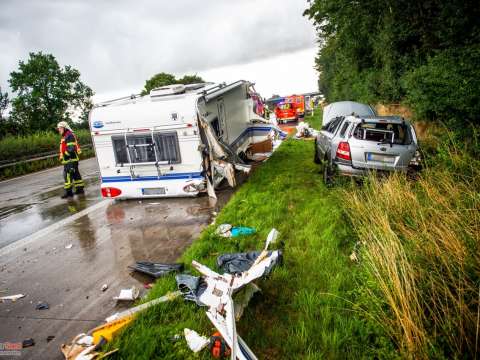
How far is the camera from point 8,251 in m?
6.05

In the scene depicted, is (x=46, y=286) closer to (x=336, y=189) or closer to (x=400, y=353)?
(x=400, y=353)

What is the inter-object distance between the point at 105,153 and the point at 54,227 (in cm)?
215

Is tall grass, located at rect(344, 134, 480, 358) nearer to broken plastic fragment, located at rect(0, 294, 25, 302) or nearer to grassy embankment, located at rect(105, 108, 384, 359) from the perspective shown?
grassy embankment, located at rect(105, 108, 384, 359)

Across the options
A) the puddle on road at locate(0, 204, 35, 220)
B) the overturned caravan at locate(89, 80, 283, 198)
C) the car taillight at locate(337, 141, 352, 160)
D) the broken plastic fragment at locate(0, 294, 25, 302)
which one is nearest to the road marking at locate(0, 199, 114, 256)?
the overturned caravan at locate(89, 80, 283, 198)

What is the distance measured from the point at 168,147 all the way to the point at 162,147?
0.52 ft

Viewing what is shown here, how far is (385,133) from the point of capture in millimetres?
6852

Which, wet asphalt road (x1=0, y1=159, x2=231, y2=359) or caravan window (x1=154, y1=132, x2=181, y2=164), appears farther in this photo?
caravan window (x1=154, y1=132, x2=181, y2=164)

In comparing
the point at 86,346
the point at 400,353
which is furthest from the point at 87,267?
the point at 400,353

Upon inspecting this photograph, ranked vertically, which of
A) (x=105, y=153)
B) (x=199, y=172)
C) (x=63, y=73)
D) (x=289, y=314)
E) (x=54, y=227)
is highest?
(x=63, y=73)

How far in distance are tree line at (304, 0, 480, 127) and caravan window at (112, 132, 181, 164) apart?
22.7ft

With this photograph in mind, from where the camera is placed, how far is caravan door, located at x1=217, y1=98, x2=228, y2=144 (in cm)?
903

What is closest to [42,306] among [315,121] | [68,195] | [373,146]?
[373,146]

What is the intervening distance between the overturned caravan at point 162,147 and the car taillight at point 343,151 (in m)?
2.25

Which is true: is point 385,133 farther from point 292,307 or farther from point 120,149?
point 120,149
